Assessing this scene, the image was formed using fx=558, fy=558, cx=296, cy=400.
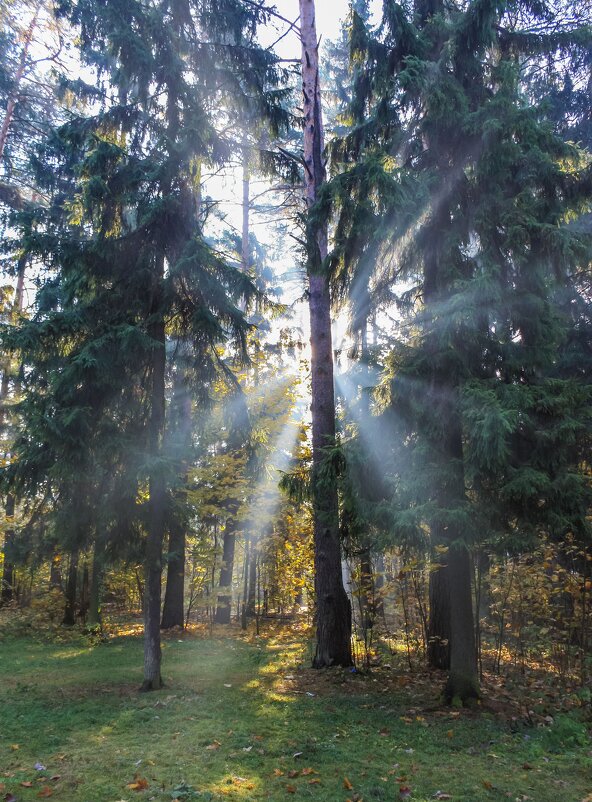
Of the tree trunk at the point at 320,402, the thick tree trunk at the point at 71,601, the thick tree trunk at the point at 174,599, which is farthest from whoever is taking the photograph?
the thick tree trunk at the point at 71,601

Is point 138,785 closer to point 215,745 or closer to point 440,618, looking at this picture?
point 215,745

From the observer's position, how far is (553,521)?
5.78m

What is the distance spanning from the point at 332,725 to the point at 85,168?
7.56 metres

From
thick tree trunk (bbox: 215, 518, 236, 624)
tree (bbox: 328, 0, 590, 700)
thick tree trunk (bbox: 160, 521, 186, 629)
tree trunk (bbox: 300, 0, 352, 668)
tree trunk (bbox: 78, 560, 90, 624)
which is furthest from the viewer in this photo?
thick tree trunk (bbox: 215, 518, 236, 624)

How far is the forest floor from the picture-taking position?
4.16m

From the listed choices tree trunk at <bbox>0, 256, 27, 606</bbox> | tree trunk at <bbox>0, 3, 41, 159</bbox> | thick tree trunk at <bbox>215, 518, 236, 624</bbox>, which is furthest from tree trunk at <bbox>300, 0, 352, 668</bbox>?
tree trunk at <bbox>0, 3, 41, 159</bbox>

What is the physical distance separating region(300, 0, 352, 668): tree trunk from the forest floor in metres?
0.64

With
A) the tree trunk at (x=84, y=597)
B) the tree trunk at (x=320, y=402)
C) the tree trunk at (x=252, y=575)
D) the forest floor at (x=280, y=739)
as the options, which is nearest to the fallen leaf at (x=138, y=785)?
the forest floor at (x=280, y=739)

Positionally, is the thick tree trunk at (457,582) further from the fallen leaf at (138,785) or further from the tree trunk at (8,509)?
the tree trunk at (8,509)

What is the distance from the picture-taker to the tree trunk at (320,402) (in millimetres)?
8172

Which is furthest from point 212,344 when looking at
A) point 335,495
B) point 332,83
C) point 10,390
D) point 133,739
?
point 332,83

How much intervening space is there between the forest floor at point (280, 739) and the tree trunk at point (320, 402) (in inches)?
25.2

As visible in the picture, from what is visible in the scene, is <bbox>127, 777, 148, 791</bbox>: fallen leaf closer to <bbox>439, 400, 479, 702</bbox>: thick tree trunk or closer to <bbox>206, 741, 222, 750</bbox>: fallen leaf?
<bbox>206, 741, 222, 750</bbox>: fallen leaf

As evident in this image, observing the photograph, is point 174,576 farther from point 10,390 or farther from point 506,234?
point 506,234
